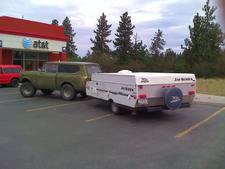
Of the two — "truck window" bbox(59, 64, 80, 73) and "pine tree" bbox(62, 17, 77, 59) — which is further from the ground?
"pine tree" bbox(62, 17, 77, 59)

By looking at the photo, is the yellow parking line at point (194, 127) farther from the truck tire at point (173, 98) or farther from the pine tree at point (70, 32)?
the pine tree at point (70, 32)

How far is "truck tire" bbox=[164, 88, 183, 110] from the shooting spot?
919 centimetres

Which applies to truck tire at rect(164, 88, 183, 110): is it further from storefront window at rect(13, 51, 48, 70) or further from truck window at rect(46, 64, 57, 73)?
storefront window at rect(13, 51, 48, 70)

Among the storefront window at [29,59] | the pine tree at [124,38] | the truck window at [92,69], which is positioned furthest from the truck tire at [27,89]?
the pine tree at [124,38]

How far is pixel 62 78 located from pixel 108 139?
7.89 meters

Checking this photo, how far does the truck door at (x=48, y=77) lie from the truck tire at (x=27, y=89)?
0.51 m

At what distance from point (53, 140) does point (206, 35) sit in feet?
108

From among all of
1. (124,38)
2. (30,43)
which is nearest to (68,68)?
Result: (30,43)

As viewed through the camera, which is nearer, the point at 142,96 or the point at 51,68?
the point at 142,96

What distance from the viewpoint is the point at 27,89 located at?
1568cm

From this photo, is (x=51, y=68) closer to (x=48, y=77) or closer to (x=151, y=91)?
(x=48, y=77)

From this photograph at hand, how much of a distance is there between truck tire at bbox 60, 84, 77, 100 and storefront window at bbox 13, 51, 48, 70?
19707 millimetres

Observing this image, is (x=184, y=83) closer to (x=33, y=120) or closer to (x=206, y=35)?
Answer: (x=33, y=120)

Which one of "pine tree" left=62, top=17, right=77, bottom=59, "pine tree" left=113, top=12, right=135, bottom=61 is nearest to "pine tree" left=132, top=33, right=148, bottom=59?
"pine tree" left=113, top=12, right=135, bottom=61
